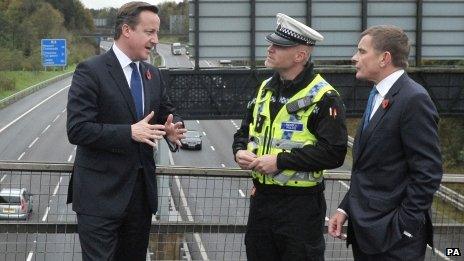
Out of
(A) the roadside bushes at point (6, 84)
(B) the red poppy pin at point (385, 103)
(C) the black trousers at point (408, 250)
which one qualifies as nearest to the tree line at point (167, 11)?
(A) the roadside bushes at point (6, 84)

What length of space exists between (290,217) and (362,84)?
21741mm

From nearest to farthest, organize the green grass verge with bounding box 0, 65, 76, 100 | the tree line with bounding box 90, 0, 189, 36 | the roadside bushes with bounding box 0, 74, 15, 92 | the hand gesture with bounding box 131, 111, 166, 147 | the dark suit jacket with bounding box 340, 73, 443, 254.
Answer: the dark suit jacket with bounding box 340, 73, 443, 254
the hand gesture with bounding box 131, 111, 166, 147
the roadside bushes with bounding box 0, 74, 15, 92
the green grass verge with bounding box 0, 65, 76, 100
the tree line with bounding box 90, 0, 189, 36

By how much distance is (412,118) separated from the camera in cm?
363

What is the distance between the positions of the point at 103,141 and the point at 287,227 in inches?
44.7

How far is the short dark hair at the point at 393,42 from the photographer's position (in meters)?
3.70

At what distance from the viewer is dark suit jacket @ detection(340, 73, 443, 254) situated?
3594 mm

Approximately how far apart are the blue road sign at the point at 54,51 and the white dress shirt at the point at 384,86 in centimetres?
5029

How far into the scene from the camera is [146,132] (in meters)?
3.96

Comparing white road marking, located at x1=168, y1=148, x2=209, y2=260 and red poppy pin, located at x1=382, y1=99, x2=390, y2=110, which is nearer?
red poppy pin, located at x1=382, y1=99, x2=390, y2=110

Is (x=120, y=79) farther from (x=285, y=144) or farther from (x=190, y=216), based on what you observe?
(x=190, y=216)

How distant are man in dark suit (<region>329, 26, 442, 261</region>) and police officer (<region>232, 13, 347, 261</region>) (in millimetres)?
237

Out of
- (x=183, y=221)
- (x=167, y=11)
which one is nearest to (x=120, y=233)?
(x=183, y=221)

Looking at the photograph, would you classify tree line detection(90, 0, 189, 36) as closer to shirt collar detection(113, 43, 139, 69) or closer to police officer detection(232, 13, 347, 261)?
shirt collar detection(113, 43, 139, 69)

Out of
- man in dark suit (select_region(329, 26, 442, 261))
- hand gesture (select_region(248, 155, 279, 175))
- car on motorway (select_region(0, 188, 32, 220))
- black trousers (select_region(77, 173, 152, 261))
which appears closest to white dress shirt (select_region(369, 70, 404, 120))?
man in dark suit (select_region(329, 26, 442, 261))
